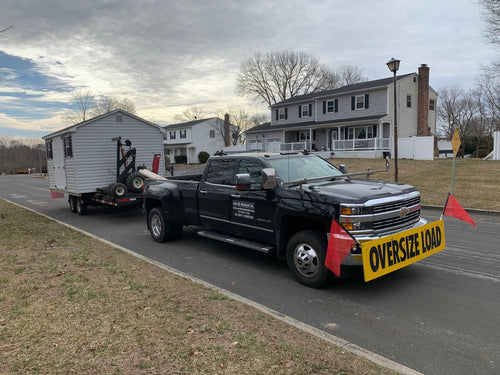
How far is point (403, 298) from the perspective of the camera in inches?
181

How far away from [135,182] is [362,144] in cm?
2227

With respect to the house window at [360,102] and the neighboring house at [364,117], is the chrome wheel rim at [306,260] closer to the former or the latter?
the neighboring house at [364,117]

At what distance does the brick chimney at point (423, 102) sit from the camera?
3083cm

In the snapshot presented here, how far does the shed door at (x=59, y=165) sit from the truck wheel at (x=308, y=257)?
1001 centimetres

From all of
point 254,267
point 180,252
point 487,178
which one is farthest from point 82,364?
point 487,178

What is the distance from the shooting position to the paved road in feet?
11.1

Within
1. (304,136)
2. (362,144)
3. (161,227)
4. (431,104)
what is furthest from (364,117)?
(161,227)

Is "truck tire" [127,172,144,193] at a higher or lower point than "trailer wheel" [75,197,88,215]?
higher

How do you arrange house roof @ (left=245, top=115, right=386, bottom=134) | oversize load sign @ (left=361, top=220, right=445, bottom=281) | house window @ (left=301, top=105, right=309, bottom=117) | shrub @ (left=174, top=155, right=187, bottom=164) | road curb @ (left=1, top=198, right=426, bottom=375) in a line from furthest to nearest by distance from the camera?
shrub @ (left=174, top=155, right=187, bottom=164)
house window @ (left=301, top=105, right=309, bottom=117)
house roof @ (left=245, top=115, right=386, bottom=134)
oversize load sign @ (left=361, top=220, right=445, bottom=281)
road curb @ (left=1, top=198, right=426, bottom=375)

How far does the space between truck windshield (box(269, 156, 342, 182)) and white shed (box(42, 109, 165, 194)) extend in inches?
307

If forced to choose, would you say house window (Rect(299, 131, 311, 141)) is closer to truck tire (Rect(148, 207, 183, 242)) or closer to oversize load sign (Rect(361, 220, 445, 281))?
truck tire (Rect(148, 207, 183, 242))

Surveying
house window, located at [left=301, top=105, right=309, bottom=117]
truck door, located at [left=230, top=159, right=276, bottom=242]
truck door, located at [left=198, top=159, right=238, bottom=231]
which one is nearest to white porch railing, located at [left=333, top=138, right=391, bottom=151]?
house window, located at [left=301, top=105, right=309, bottom=117]

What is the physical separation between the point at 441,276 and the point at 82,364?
190 inches

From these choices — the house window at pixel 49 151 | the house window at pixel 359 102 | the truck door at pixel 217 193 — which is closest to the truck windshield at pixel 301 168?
the truck door at pixel 217 193
